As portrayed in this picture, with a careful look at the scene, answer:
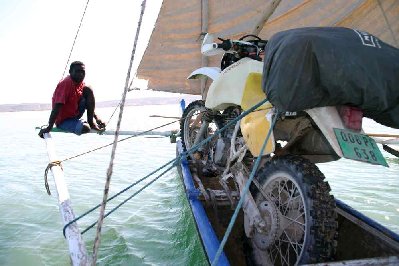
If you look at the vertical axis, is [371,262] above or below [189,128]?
below

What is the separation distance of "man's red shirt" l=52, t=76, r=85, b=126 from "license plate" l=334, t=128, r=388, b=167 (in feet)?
14.0

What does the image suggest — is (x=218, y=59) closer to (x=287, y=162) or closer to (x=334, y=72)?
(x=287, y=162)

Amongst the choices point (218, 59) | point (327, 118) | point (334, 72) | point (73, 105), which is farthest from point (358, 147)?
point (218, 59)

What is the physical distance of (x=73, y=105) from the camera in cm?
552

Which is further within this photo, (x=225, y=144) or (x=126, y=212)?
(x=126, y=212)

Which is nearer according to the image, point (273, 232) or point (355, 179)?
point (273, 232)

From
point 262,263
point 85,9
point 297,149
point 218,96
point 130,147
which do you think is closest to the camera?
point 262,263

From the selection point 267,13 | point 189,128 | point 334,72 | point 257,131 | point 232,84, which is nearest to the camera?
point 334,72

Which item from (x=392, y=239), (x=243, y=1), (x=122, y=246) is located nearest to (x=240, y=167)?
(x=392, y=239)

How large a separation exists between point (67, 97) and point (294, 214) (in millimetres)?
A: 4212

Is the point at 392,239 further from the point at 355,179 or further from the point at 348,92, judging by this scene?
the point at 355,179

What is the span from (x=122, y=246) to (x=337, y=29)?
3823mm

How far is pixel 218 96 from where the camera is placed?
3375 millimetres

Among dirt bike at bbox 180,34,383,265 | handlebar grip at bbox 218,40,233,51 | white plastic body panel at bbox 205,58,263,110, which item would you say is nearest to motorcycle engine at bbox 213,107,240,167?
dirt bike at bbox 180,34,383,265
